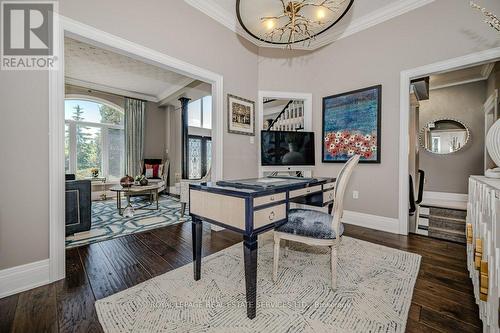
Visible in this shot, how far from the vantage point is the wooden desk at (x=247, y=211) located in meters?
1.19

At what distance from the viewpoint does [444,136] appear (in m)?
4.43

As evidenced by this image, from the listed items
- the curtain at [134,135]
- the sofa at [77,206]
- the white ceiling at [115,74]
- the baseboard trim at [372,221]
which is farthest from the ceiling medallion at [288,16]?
the curtain at [134,135]

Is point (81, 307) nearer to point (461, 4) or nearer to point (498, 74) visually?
point (461, 4)

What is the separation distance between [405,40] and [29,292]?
4649mm

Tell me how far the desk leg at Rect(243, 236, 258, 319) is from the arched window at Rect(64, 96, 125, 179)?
6087 mm

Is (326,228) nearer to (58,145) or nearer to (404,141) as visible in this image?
(404,141)

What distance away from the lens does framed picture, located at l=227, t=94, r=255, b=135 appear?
3045mm

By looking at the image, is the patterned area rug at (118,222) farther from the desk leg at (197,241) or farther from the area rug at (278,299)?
the desk leg at (197,241)

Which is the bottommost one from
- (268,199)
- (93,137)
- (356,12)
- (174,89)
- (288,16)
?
(268,199)

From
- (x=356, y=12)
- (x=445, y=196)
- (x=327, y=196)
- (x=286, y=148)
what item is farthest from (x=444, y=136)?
(x=327, y=196)

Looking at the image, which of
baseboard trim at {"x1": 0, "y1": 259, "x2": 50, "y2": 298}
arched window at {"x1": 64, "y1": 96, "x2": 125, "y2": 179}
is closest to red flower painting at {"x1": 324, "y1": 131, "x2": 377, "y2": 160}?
baseboard trim at {"x1": 0, "y1": 259, "x2": 50, "y2": 298}

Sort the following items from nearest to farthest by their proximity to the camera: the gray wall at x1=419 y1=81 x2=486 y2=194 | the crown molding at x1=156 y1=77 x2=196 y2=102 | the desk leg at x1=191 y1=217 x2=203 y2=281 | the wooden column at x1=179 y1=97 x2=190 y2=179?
the desk leg at x1=191 y1=217 x2=203 y2=281 < the gray wall at x1=419 y1=81 x2=486 y2=194 < the crown molding at x1=156 y1=77 x2=196 y2=102 < the wooden column at x1=179 y1=97 x2=190 y2=179

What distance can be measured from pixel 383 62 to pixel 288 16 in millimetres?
1843

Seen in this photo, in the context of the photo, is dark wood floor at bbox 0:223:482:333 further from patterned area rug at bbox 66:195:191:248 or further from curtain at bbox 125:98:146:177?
curtain at bbox 125:98:146:177
